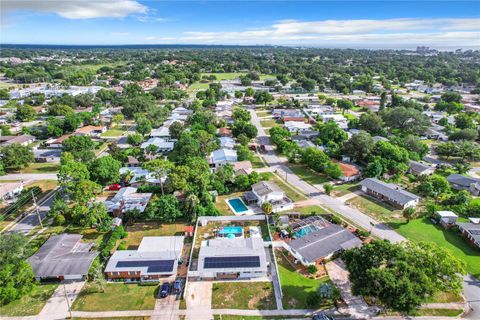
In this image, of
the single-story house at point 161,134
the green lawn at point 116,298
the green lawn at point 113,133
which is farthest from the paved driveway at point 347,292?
the green lawn at point 113,133

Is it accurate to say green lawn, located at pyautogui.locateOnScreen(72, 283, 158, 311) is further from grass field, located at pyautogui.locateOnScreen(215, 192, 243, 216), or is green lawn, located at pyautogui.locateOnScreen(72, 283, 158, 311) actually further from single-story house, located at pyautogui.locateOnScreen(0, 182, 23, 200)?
single-story house, located at pyautogui.locateOnScreen(0, 182, 23, 200)

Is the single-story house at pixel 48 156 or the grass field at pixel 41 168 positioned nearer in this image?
the grass field at pixel 41 168

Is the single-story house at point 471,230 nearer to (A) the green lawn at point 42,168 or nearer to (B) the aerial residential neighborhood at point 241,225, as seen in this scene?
(B) the aerial residential neighborhood at point 241,225

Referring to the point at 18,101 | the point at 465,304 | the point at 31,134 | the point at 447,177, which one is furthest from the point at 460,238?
the point at 18,101

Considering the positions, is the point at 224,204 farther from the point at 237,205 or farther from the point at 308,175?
the point at 308,175

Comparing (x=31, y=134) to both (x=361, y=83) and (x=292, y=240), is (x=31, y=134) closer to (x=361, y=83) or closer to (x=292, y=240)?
(x=292, y=240)

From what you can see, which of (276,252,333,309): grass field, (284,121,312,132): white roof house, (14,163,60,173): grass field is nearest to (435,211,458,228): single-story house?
(276,252,333,309): grass field
